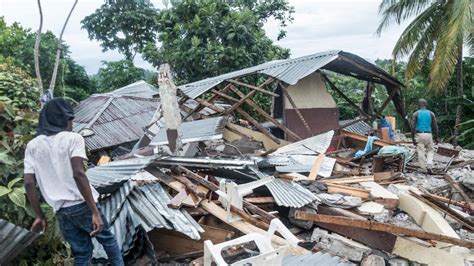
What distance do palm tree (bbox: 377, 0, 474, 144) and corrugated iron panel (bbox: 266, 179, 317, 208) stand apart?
7.88 metres

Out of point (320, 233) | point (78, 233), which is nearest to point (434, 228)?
point (320, 233)

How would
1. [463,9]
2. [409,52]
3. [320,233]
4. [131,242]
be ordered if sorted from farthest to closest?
[409,52]
[463,9]
[320,233]
[131,242]

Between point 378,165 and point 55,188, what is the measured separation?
5788 mm

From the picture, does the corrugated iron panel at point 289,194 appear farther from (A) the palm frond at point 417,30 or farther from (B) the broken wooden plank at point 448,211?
(A) the palm frond at point 417,30

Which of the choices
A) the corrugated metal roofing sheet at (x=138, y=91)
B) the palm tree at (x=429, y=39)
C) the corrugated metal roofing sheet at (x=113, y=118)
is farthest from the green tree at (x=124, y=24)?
the palm tree at (x=429, y=39)

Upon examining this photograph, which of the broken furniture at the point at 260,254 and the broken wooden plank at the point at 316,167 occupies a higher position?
the broken wooden plank at the point at 316,167

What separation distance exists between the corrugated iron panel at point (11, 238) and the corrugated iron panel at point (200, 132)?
3.46 meters

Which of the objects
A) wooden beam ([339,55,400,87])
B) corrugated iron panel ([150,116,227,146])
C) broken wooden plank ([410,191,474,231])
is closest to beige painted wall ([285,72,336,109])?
wooden beam ([339,55,400,87])

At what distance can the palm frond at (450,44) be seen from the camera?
388 inches

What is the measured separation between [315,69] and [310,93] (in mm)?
1929

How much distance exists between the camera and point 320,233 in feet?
14.4

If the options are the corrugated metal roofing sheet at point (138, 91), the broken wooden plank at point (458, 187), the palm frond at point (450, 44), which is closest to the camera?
the broken wooden plank at point (458, 187)

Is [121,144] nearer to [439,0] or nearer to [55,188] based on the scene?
[55,188]

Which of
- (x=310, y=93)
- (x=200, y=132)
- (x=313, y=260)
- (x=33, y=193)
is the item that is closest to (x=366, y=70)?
(x=310, y=93)
